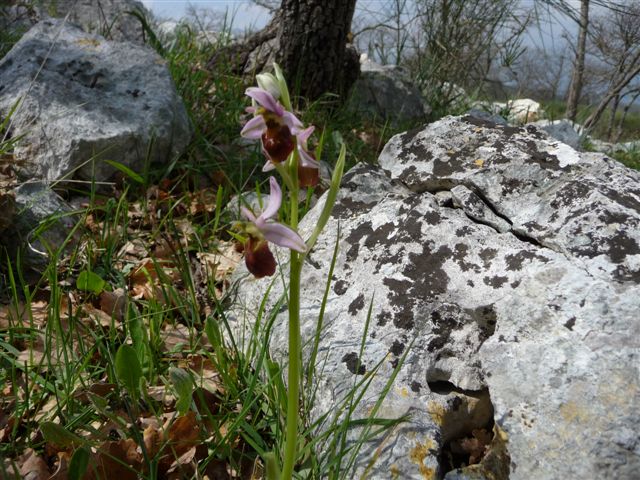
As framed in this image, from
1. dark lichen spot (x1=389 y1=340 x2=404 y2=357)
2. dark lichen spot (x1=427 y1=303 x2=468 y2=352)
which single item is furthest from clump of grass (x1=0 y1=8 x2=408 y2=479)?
dark lichen spot (x1=427 y1=303 x2=468 y2=352)

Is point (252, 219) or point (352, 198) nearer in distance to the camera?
point (252, 219)

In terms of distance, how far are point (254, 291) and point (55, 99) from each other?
1652mm

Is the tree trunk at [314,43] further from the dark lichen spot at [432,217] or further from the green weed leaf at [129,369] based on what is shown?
the green weed leaf at [129,369]

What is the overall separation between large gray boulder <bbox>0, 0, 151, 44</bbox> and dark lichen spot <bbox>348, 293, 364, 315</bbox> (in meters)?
3.34

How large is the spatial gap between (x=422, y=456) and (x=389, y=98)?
3864mm

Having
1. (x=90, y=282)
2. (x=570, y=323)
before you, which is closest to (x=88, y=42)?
(x=90, y=282)

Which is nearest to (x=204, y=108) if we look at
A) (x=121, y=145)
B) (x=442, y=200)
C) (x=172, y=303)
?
(x=121, y=145)

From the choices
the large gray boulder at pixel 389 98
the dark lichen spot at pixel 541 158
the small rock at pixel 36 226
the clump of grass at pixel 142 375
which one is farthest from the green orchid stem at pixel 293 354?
the large gray boulder at pixel 389 98

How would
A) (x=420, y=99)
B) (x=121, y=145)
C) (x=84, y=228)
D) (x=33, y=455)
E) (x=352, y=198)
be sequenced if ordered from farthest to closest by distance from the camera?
(x=420, y=99) < (x=121, y=145) < (x=84, y=228) < (x=352, y=198) < (x=33, y=455)

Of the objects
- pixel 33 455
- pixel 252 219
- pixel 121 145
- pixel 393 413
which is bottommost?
pixel 33 455

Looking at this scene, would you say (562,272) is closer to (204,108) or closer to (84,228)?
(84,228)

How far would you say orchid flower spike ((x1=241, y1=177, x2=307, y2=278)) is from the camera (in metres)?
1.17

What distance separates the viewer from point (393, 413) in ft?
4.94

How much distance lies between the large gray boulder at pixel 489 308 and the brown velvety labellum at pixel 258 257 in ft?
1.67
